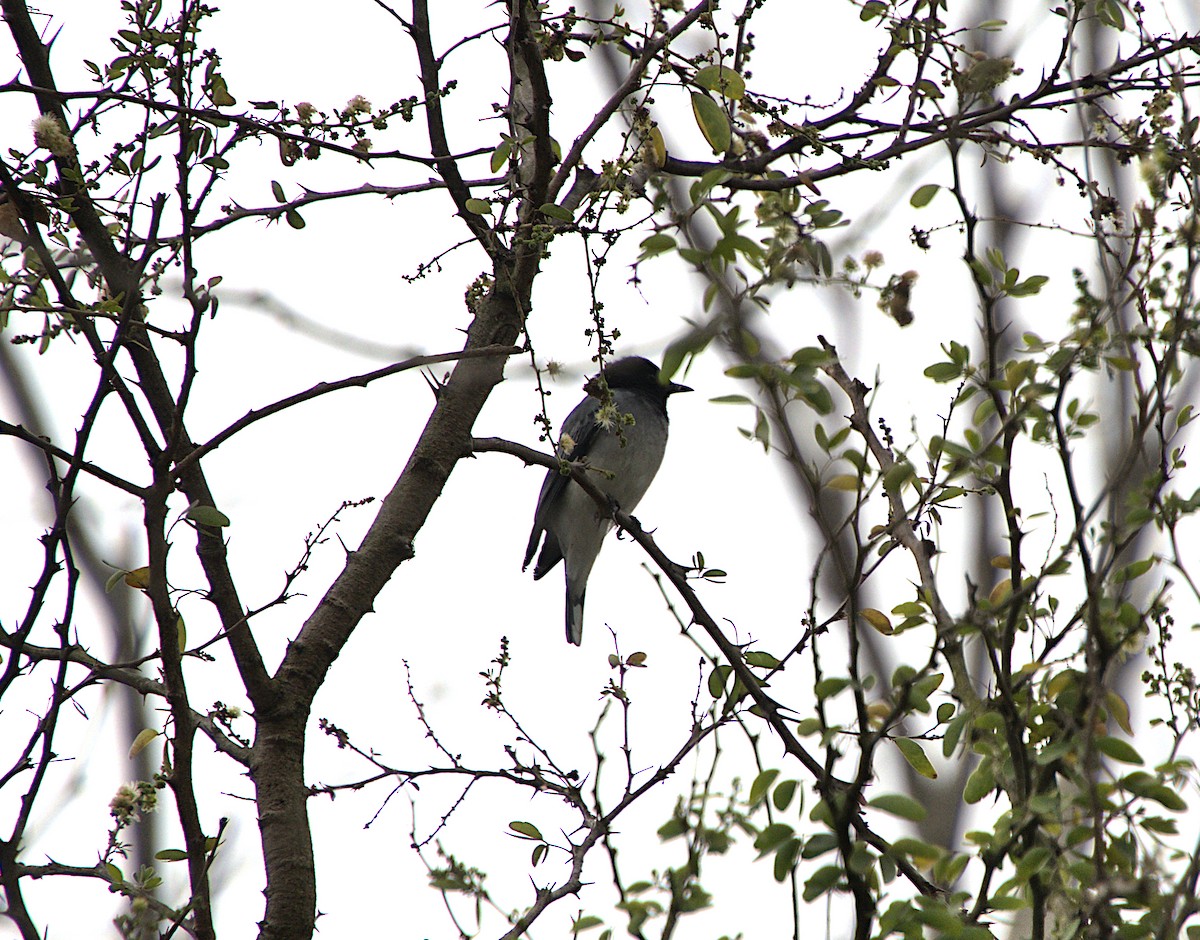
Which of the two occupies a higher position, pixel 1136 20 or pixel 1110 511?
pixel 1136 20

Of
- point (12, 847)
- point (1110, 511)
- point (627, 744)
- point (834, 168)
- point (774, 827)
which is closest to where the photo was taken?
point (774, 827)

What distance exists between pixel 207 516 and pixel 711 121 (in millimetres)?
1516

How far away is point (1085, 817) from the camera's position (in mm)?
2025

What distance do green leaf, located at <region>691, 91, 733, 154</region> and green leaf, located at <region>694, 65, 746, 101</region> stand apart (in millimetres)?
58

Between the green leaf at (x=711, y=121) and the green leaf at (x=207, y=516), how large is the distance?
57.8 inches

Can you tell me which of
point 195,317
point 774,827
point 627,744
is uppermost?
point 195,317

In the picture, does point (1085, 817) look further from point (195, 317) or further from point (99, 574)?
point (99, 574)

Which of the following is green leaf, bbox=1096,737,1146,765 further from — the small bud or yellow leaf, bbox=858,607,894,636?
the small bud

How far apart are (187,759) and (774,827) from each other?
4.24 feet

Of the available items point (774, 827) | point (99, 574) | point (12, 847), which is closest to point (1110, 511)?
point (774, 827)

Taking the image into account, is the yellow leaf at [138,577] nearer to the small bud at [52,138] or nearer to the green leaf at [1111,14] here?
the small bud at [52,138]

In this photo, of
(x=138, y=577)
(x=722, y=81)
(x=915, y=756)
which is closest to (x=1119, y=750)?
(x=915, y=756)

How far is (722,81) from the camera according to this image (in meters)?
3.08

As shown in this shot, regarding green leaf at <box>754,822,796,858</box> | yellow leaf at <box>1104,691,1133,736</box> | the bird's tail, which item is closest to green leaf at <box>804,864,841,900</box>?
green leaf at <box>754,822,796,858</box>
